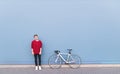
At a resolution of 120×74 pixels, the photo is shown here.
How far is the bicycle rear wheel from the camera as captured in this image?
13.4 m

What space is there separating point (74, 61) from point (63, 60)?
1.66ft

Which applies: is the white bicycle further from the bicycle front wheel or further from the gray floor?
the gray floor

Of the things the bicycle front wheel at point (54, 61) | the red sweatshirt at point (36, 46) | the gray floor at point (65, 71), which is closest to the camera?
the gray floor at point (65, 71)

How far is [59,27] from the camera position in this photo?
13.5 meters

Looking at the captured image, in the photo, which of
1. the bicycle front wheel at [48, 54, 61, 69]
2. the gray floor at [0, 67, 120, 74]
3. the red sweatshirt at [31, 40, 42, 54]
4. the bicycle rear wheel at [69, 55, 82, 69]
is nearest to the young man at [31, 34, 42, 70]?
the red sweatshirt at [31, 40, 42, 54]

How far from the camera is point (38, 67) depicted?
516 inches

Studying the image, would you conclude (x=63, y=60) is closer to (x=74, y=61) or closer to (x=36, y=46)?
(x=74, y=61)

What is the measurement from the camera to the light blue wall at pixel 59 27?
13.4 m

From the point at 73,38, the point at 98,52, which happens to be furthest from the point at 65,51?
the point at 98,52

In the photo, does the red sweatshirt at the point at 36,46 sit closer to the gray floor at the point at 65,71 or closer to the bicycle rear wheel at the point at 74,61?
the gray floor at the point at 65,71

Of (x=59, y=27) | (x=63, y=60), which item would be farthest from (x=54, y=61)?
(x=59, y=27)

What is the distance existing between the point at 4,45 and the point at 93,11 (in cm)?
434

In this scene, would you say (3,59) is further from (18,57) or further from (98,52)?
(98,52)

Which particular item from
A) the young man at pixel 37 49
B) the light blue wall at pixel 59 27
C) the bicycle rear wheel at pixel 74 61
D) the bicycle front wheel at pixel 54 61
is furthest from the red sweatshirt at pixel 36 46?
the bicycle rear wheel at pixel 74 61
